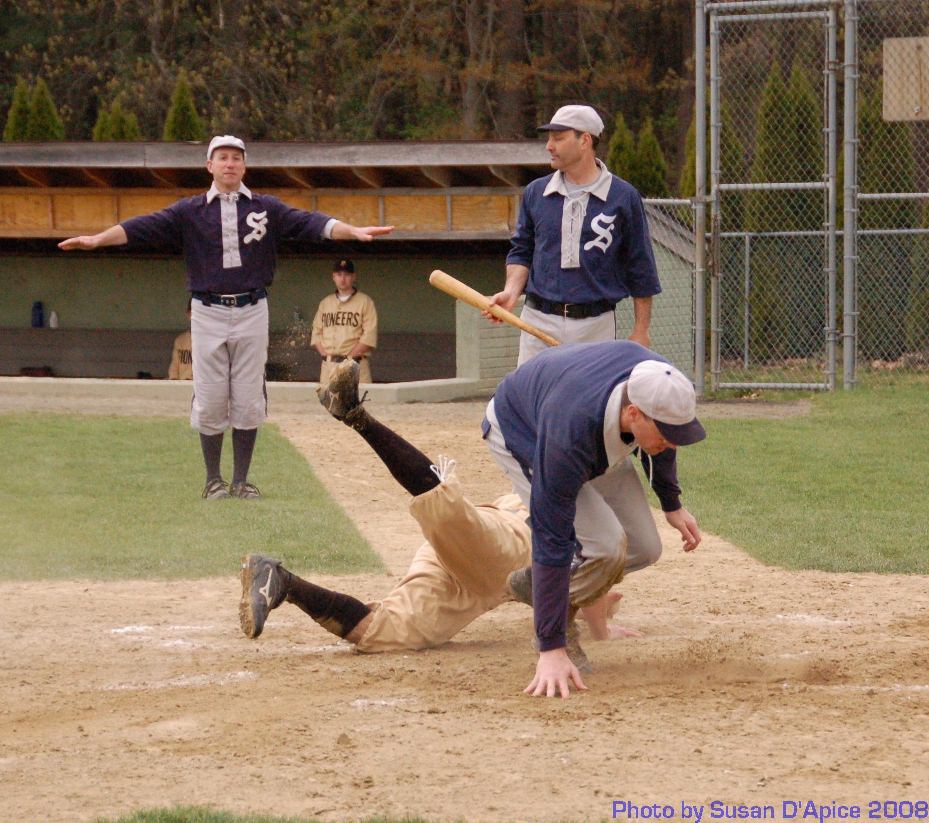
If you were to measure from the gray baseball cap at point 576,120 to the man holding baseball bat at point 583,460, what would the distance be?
219 centimetres

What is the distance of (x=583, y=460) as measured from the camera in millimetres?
4707

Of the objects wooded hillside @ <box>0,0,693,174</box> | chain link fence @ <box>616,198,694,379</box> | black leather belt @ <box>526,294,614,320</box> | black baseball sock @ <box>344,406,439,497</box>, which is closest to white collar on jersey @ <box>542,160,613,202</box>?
black leather belt @ <box>526,294,614,320</box>

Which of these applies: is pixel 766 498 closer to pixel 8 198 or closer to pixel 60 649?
pixel 60 649

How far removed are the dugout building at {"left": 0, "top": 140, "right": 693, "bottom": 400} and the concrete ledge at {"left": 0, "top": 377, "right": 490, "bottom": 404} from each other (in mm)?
Result: 53

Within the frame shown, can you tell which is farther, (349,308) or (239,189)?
(349,308)

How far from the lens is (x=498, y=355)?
15680mm

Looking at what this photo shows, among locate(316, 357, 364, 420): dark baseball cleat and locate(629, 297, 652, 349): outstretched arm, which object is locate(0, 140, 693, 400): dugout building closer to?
locate(629, 297, 652, 349): outstretched arm

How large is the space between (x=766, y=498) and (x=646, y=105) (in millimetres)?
24085

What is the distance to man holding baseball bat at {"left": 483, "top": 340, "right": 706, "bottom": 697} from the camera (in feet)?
15.1

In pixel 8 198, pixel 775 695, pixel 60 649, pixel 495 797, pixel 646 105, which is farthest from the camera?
pixel 646 105

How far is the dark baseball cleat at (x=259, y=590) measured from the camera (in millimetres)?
5430

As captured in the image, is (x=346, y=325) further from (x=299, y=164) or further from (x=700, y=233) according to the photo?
(x=700, y=233)

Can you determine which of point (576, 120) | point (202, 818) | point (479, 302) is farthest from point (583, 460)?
point (576, 120)

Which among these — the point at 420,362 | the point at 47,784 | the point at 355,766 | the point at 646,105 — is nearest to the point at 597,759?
the point at 355,766
